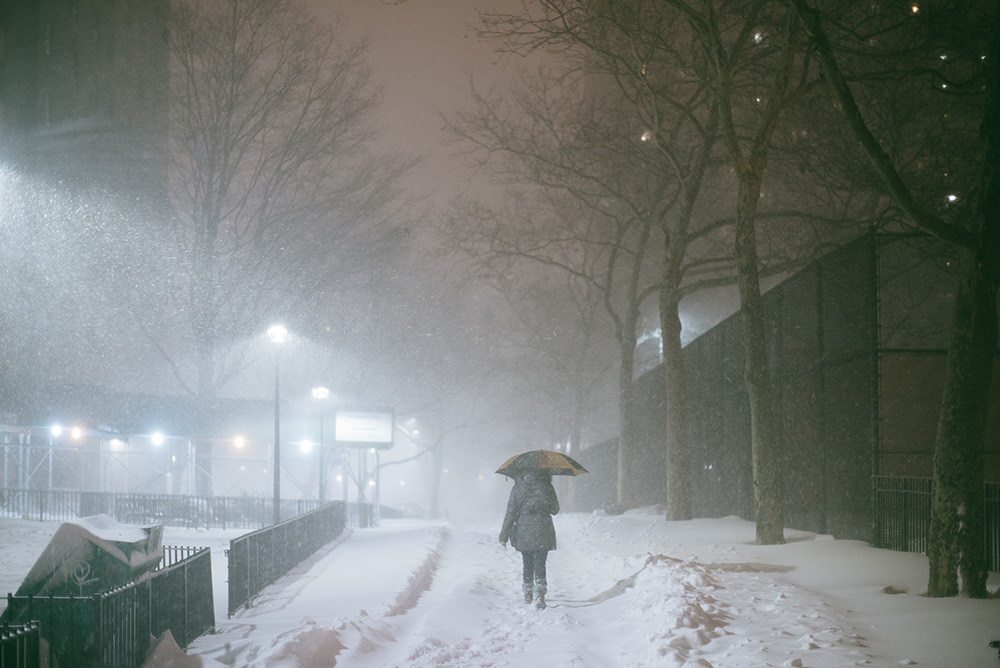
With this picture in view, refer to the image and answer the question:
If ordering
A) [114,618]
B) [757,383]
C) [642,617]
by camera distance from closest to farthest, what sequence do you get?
[114,618]
[642,617]
[757,383]

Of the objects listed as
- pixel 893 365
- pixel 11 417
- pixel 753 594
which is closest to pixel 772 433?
pixel 893 365

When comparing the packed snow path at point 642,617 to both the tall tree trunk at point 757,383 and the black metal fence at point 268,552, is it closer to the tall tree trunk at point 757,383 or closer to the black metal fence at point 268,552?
the black metal fence at point 268,552

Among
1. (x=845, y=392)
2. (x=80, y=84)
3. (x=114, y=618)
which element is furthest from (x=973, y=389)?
(x=80, y=84)

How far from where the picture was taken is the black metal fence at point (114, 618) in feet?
23.7

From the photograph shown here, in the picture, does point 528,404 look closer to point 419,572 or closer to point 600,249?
Result: point 600,249

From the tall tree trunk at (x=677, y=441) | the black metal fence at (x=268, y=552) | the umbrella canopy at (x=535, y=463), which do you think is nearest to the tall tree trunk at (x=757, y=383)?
the umbrella canopy at (x=535, y=463)

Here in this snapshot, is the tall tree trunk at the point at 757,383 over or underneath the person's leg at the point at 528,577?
over

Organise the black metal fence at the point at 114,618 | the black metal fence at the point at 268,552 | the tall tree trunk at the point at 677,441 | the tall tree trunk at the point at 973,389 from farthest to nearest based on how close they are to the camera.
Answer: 1. the tall tree trunk at the point at 677,441
2. the black metal fence at the point at 268,552
3. the tall tree trunk at the point at 973,389
4. the black metal fence at the point at 114,618

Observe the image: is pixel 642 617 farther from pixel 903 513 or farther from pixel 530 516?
pixel 903 513

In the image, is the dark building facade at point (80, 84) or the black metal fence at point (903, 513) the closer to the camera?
the black metal fence at point (903, 513)

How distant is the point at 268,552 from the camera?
1441 cm

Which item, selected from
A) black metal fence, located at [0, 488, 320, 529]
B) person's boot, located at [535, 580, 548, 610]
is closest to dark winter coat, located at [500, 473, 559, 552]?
person's boot, located at [535, 580, 548, 610]

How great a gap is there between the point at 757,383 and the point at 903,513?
123 inches

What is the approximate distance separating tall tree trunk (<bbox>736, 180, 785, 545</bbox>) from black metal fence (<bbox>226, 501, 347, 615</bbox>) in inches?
328
